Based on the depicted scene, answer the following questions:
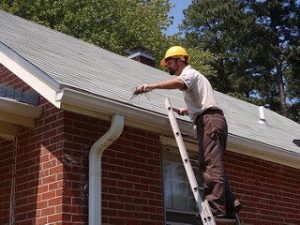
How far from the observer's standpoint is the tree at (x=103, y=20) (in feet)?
89.6

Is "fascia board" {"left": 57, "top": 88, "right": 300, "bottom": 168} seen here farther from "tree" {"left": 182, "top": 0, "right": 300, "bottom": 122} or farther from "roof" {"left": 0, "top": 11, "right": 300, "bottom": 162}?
"tree" {"left": 182, "top": 0, "right": 300, "bottom": 122}

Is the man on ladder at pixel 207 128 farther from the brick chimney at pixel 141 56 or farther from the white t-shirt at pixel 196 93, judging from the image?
the brick chimney at pixel 141 56

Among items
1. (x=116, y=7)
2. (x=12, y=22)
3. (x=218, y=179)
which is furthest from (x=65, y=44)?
(x=116, y=7)

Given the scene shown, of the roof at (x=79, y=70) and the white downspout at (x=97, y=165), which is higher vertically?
the roof at (x=79, y=70)

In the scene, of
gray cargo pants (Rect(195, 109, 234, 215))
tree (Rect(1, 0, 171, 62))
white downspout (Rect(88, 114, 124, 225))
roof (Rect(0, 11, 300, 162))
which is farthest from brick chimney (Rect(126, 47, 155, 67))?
tree (Rect(1, 0, 171, 62))

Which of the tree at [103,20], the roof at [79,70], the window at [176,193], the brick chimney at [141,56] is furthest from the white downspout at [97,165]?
the tree at [103,20]

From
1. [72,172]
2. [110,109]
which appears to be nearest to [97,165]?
[72,172]

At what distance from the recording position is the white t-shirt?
214 inches

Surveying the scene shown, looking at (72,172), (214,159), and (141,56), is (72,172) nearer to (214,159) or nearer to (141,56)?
(214,159)

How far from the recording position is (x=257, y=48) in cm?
3488

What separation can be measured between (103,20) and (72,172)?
23.8m

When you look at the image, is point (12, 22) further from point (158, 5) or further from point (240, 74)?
point (240, 74)

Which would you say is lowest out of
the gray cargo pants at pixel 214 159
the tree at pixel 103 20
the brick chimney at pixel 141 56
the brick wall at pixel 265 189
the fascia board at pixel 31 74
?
the gray cargo pants at pixel 214 159

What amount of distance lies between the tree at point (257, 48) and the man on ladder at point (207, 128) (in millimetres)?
29504
